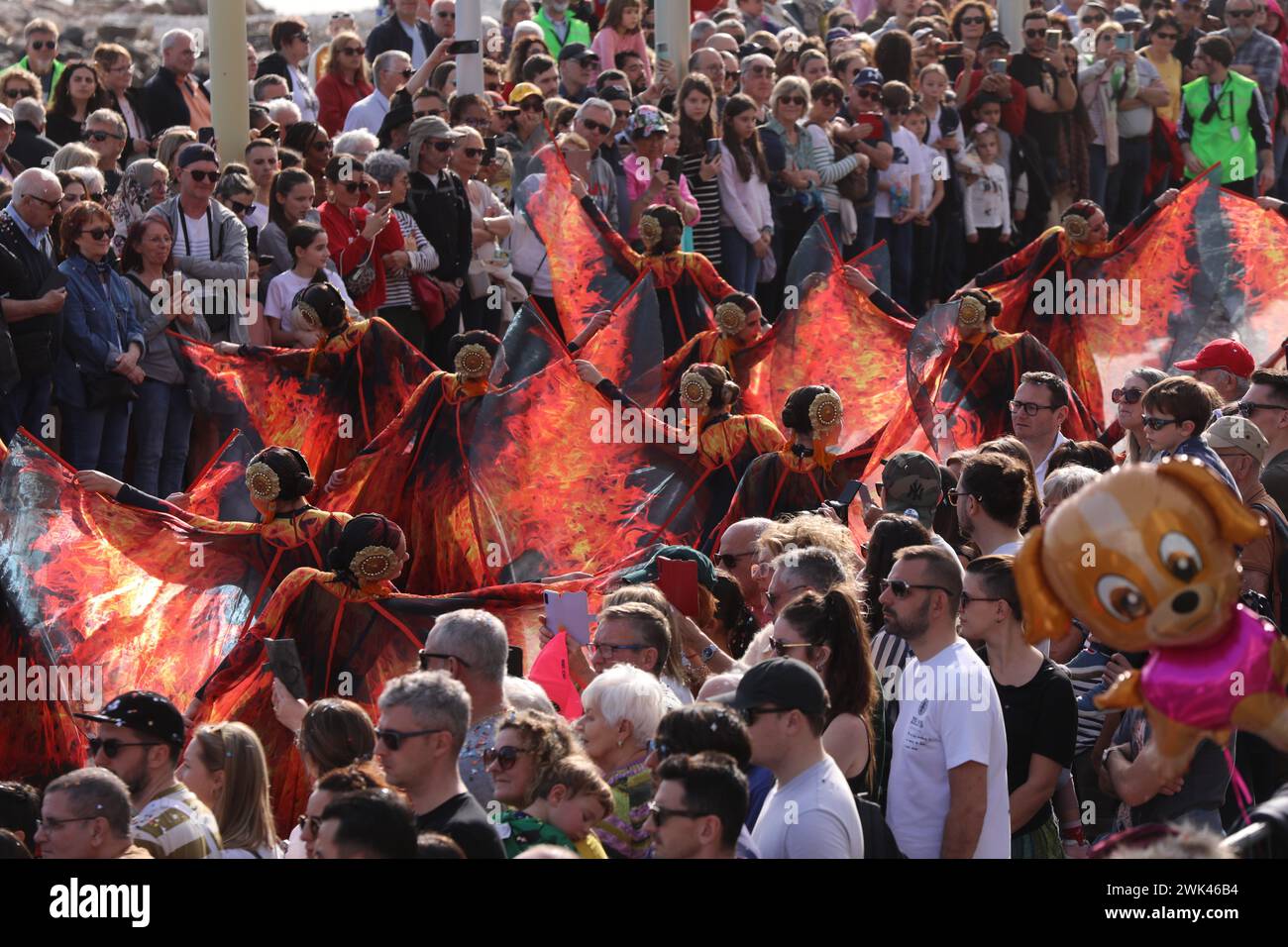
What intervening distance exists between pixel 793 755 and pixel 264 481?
3.46 meters

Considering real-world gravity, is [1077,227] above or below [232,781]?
above

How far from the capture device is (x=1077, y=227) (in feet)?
38.4

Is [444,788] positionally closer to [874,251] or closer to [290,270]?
[290,270]

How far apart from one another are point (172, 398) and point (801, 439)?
3.38 m

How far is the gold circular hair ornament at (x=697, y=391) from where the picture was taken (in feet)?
30.9

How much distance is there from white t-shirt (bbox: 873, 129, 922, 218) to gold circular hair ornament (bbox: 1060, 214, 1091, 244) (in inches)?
97.1

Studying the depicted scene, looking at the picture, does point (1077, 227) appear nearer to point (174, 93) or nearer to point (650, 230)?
point (650, 230)

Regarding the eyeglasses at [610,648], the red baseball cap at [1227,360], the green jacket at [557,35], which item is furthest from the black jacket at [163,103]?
the eyeglasses at [610,648]

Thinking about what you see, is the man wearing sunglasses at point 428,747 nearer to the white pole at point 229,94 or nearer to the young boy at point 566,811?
the young boy at point 566,811

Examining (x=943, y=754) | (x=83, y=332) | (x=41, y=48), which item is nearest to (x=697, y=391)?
(x=83, y=332)

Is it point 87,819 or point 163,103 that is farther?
point 163,103

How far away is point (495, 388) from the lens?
379 inches

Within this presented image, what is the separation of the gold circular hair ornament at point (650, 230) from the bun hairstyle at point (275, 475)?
4341 millimetres

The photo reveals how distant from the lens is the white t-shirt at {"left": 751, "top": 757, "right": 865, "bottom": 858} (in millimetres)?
4648
